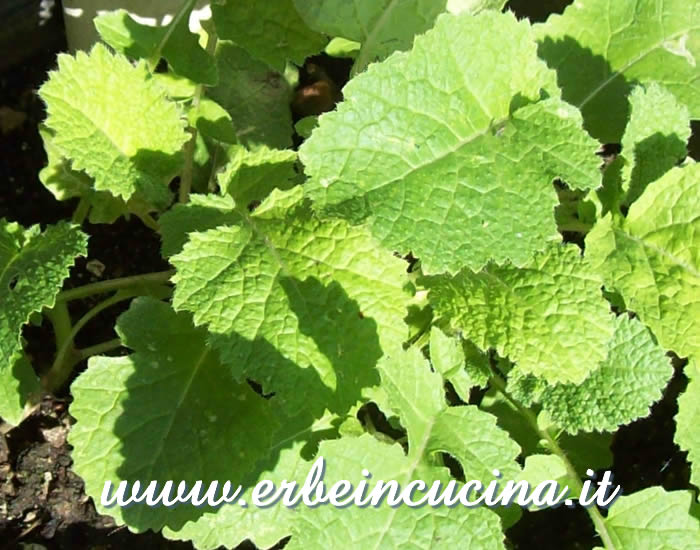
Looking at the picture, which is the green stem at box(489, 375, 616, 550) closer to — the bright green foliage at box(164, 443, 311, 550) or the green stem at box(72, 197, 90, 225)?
the bright green foliage at box(164, 443, 311, 550)

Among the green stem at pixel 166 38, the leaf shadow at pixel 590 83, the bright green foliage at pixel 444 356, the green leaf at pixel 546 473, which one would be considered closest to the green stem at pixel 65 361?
the green stem at pixel 166 38

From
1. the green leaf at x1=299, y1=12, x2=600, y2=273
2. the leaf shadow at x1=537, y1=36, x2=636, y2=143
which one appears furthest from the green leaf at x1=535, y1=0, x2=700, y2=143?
the green leaf at x1=299, y1=12, x2=600, y2=273

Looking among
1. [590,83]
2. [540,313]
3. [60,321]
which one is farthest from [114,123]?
[590,83]

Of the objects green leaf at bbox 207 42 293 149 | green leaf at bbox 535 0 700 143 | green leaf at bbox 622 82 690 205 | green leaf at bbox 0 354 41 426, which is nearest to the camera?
green leaf at bbox 622 82 690 205

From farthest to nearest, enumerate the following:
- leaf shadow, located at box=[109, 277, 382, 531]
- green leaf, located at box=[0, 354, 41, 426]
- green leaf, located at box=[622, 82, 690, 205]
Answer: green leaf, located at box=[0, 354, 41, 426] < green leaf, located at box=[622, 82, 690, 205] < leaf shadow, located at box=[109, 277, 382, 531]

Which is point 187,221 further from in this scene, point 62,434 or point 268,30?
point 62,434
